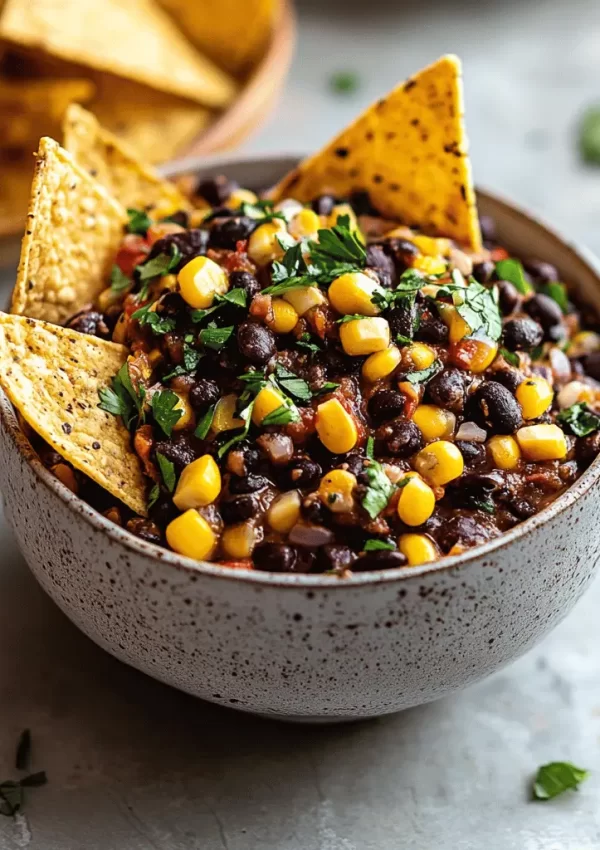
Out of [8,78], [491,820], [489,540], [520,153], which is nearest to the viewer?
[489,540]

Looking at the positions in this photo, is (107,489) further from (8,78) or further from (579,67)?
(579,67)

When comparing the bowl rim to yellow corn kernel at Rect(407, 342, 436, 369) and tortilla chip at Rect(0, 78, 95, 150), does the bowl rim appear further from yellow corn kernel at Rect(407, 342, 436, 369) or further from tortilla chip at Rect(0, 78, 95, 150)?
tortilla chip at Rect(0, 78, 95, 150)

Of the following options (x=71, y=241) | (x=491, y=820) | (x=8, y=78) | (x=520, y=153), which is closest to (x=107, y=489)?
(x=71, y=241)

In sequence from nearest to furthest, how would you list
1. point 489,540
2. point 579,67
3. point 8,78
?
point 489,540 < point 8,78 < point 579,67

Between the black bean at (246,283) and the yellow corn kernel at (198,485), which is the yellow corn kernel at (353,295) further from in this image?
the yellow corn kernel at (198,485)

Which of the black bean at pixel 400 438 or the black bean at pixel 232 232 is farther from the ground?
the black bean at pixel 232 232

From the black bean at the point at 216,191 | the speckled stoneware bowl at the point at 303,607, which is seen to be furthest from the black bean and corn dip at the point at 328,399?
the black bean at the point at 216,191
